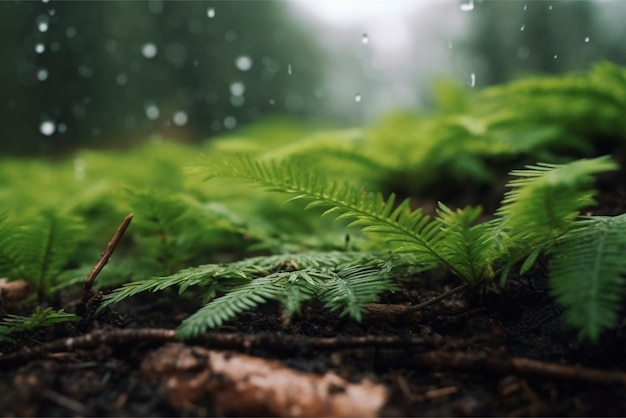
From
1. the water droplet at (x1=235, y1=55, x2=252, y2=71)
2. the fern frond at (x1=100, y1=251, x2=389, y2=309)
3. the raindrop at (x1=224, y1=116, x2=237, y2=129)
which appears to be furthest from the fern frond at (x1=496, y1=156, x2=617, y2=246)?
the raindrop at (x1=224, y1=116, x2=237, y2=129)

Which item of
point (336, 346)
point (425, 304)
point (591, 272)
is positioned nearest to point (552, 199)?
point (591, 272)

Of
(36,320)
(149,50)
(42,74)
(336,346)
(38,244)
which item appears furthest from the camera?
(149,50)

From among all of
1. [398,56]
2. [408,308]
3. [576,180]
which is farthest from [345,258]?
[398,56]

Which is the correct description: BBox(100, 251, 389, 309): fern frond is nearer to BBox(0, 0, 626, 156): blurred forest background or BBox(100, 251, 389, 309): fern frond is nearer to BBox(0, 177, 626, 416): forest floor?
BBox(0, 177, 626, 416): forest floor

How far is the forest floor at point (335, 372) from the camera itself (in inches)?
33.8

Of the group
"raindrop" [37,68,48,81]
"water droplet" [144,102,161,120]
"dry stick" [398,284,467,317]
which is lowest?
"dry stick" [398,284,467,317]

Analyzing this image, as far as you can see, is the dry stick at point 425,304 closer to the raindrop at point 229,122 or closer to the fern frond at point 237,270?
the fern frond at point 237,270

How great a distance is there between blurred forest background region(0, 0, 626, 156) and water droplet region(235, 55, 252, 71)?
3 centimetres

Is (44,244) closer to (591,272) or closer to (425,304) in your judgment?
(425,304)

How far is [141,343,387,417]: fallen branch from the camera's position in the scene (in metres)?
0.83

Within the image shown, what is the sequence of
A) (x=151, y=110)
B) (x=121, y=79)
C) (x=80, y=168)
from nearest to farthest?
(x=80, y=168) → (x=121, y=79) → (x=151, y=110)

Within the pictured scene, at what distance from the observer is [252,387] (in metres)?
0.86

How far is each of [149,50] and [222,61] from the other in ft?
3.03

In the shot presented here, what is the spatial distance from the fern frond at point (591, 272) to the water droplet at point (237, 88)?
5.18m
